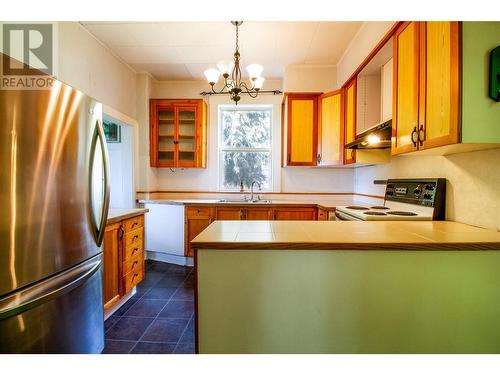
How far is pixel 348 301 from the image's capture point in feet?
3.70

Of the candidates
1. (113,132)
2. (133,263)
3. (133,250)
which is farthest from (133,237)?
(113,132)

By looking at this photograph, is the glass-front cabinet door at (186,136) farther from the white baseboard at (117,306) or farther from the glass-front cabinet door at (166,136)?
the white baseboard at (117,306)

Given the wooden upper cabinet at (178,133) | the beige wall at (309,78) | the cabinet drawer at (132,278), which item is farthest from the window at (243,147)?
the cabinet drawer at (132,278)

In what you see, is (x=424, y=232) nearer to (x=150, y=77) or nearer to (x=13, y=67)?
(x=13, y=67)

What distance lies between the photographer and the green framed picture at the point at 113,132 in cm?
362

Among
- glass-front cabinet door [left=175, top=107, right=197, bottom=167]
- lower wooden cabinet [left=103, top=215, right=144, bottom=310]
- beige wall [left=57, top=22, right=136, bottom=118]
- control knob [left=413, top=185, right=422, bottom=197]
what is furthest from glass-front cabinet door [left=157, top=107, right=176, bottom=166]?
control knob [left=413, top=185, right=422, bottom=197]

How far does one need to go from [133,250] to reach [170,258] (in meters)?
1.28

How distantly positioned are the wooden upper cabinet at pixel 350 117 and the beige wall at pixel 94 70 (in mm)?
2771

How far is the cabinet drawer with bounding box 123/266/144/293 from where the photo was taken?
226 cm

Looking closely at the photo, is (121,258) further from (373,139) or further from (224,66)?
(373,139)

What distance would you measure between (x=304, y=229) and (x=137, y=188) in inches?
121

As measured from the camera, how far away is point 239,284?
115 cm
